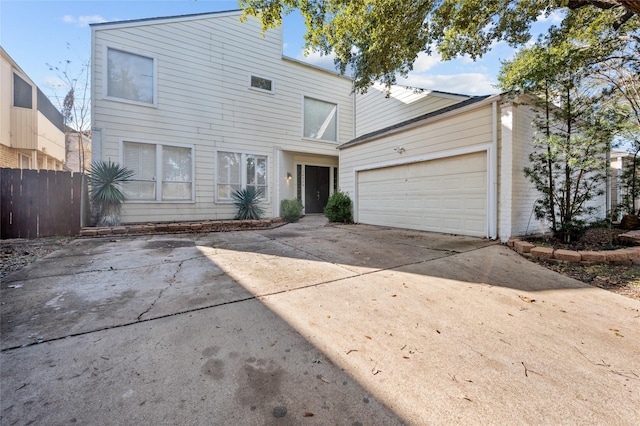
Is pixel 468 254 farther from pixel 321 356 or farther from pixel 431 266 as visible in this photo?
pixel 321 356

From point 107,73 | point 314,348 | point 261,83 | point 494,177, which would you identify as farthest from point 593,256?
point 107,73

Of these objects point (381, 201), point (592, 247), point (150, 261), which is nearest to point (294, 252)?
point (150, 261)

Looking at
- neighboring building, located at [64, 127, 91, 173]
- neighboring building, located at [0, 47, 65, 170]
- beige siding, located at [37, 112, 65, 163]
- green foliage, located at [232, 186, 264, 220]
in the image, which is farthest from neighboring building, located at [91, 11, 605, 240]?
beige siding, located at [37, 112, 65, 163]

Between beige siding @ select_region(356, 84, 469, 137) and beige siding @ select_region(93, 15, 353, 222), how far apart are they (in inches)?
88.9

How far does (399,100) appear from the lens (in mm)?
9188

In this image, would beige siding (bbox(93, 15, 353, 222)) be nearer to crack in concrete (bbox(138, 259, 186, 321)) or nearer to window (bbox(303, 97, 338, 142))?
window (bbox(303, 97, 338, 142))

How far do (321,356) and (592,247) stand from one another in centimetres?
549

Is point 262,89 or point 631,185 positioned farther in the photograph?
point 262,89

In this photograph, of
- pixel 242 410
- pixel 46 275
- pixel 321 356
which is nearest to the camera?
pixel 242 410

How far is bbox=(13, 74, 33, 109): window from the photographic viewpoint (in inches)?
428

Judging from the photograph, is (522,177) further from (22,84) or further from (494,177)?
(22,84)

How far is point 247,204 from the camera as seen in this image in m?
8.77

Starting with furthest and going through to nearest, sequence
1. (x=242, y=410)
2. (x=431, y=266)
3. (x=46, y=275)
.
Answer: (x=431, y=266), (x=46, y=275), (x=242, y=410)

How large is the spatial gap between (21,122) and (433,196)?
1630cm
